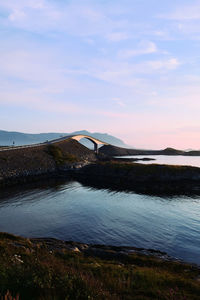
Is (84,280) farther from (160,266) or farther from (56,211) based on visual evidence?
(56,211)

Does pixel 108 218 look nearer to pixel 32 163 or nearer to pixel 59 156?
pixel 32 163

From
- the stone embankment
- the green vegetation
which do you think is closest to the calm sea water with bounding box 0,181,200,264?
the stone embankment

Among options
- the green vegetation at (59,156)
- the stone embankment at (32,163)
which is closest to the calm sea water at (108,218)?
the stone embankment at (32,163)

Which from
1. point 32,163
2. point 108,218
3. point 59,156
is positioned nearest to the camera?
point 108,218

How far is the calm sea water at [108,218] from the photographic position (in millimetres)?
28844

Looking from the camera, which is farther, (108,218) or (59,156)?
(59,156)

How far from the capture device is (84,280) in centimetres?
845

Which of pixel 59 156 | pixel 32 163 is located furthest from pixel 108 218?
pixel 59 156

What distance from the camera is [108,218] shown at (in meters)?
37.5

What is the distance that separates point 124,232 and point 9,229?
17758mm

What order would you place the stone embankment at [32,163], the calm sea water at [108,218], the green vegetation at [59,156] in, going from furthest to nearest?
the green vegetation at [59,156] < the stone embankment at [32,163] < the calm sea water at [108,218]

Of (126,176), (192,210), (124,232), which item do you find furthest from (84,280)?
(126,176)

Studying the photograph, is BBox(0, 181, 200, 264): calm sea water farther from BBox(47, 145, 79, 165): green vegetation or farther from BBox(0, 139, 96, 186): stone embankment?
BBox(47, 145, 79, 165): green vegetation

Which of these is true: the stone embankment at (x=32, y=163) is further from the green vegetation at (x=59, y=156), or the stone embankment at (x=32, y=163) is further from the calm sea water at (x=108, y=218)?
the calm sea water at (x=108, y=218)
